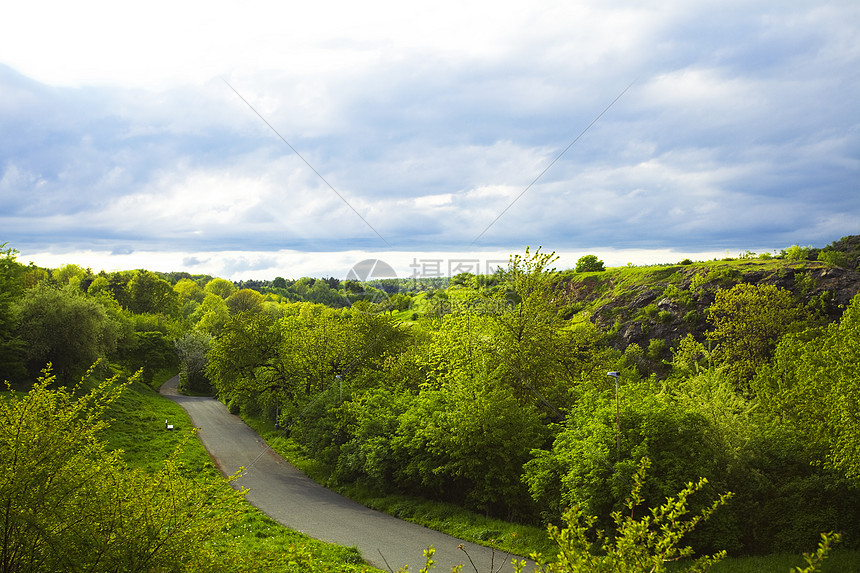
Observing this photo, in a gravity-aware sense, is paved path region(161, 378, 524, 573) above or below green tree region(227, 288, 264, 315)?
below

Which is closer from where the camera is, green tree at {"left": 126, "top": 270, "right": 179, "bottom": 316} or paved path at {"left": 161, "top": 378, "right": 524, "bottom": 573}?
paved path at {"left": 161, "top": 378, "right": 524, "bottom": 573}

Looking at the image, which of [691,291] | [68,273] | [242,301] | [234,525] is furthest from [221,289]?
[234,525]

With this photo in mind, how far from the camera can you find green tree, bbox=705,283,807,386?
42094 mm

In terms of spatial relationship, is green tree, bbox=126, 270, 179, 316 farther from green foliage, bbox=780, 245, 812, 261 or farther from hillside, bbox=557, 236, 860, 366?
green foliage, bbox=780, 245, 812, 261

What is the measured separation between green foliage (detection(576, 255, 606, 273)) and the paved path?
72.3 m

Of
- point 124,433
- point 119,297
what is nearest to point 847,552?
point 124,433

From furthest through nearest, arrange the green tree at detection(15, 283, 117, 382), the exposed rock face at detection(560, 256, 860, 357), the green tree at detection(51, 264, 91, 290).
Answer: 1. the green tree at detection(51, 264, 91, 290)
2. the exposed rock face at detection(560, 256, 860, 357)
3. the green tree at detection(15, 283, 117, 382)

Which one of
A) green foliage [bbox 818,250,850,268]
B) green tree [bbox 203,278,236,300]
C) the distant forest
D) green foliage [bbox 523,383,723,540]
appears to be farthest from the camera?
green tree [bbox 203,278,236,300]

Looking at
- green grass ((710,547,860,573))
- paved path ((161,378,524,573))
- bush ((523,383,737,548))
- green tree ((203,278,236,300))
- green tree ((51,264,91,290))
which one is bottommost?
paved path ((161,378,524,573))

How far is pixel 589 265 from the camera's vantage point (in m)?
91.8

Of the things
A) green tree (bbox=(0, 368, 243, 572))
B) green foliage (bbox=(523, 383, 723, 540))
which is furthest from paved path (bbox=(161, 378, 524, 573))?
green tree (bbox=(0, 368, 243, 572))

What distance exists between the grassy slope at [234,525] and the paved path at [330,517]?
1.02 metres

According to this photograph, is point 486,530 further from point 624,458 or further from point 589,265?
point 589,265

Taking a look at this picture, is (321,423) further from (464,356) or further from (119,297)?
(119,297)
